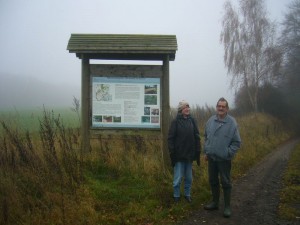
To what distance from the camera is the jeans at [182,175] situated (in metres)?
6.59

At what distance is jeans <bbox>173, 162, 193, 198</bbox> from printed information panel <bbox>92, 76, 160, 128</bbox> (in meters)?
1.83

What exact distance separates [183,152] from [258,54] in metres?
27.1

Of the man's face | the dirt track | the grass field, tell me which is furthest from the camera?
the man's face

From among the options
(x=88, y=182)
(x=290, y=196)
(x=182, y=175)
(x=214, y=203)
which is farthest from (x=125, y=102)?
(x=290, y=196)

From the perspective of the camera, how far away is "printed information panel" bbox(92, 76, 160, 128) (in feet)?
27.2

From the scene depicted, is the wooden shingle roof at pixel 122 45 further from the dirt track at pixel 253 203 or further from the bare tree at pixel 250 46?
the bare tree at pixel 250 46

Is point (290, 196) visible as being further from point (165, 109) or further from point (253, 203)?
point (165, 109)

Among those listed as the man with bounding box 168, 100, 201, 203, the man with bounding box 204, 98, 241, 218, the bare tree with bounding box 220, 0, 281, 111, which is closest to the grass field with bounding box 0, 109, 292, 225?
the man with bounding box 168, 100, 201, 203

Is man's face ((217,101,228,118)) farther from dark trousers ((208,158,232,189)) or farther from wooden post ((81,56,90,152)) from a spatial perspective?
wooden post ((81,56,90,152))

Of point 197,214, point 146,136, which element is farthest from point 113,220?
point 146,136

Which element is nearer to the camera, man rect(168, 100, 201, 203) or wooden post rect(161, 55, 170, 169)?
man rect(168, 100, 201, 203)

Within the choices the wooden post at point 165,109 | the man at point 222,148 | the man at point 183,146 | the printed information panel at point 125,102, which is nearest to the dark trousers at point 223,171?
the man at point 222,148

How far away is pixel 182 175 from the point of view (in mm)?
6695

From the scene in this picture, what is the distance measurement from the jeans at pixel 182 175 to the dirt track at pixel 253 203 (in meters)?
0.59
